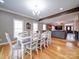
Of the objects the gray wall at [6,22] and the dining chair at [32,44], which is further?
the gray wall at [6,22]

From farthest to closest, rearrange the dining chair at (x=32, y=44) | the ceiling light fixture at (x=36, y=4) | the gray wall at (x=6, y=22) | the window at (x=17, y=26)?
1. the window at (x=17, y=26)
2. the gray wall at (x=6, y=22)
3. the ceiling light fixture at (x=36, y=4)
4. the dining chair at (x=32, y=44)

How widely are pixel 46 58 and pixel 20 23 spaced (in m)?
4.42

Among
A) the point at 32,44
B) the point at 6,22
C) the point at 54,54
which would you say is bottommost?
the point at 54,54

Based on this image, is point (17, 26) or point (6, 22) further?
point (17, 26)

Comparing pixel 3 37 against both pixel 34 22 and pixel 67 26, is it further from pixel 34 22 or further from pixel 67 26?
pixel 67 26

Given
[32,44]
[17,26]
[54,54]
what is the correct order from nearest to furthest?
[32,44]
[54,54]
[17,26]

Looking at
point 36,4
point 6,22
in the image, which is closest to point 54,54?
point 36,4

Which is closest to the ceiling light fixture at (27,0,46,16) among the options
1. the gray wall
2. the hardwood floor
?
the gray wall

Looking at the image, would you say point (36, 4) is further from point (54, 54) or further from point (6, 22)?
point (54, 54)

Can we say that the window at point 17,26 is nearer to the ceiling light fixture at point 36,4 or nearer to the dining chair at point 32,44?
the ceiling light fixture at point 36,4

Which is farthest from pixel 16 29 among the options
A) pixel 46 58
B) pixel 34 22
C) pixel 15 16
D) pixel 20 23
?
pixel 46 58

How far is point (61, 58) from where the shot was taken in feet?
8.04

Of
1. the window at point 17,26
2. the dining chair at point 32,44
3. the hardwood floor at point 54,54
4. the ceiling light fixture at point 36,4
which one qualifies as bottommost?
the hardwood floor at point 54,54

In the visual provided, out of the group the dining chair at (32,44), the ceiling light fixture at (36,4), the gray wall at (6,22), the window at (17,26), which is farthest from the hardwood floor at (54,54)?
the ceiling light fixture at (36,4)
